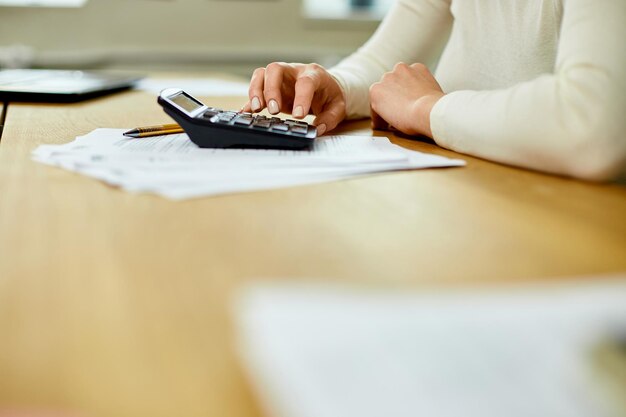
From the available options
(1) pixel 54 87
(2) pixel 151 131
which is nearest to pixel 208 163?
(2) pixel 151 131

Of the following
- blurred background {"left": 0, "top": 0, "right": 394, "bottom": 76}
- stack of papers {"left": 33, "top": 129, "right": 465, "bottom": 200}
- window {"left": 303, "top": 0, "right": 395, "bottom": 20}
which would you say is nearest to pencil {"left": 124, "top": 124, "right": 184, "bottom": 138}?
stack of papers {"left": 33, "top": 129, "right": 465, "bottom": 200}

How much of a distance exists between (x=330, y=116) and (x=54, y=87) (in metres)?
0.65

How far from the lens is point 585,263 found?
40cm

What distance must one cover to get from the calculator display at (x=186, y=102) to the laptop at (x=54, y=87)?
1.72 ft

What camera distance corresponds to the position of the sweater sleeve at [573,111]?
1.99 feet

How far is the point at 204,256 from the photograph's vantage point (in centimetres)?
39

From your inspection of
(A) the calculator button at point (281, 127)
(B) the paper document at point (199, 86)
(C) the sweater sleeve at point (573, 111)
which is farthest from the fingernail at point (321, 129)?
(B) the paper document at point (199, 86)

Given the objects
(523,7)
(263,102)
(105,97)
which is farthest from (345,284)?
(105,97)

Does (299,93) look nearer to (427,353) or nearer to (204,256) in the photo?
(204,256)

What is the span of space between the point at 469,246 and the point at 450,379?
203mm

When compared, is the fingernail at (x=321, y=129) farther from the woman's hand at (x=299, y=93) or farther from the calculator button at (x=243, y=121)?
the calculator button at (x=243, y=121)

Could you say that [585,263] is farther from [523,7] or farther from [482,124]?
[523,7]

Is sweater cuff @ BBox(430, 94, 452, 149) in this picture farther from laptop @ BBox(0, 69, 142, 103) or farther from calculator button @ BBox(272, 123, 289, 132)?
laptop @ BBox(0, 69, 142, 103)

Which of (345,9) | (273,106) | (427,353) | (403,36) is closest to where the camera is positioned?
(427,353)
